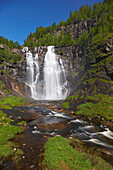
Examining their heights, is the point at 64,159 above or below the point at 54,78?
below

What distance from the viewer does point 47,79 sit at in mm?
53125

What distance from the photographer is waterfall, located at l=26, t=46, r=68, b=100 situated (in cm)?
4856

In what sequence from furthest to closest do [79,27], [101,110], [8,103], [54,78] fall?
[79,27] < [54,78] < [8,103] < [101,110]

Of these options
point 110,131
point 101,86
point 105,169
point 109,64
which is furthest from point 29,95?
point 105,169

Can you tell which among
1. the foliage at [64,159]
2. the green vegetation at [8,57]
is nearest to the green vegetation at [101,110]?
the foliage at [64,159]

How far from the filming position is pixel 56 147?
22.1ft

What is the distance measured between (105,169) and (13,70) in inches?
2039

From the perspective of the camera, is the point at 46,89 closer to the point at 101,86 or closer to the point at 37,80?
the point at 37,80

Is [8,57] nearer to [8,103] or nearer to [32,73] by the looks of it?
[32,73]

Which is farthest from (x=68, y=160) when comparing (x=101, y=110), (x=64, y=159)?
(x=101, y=110)

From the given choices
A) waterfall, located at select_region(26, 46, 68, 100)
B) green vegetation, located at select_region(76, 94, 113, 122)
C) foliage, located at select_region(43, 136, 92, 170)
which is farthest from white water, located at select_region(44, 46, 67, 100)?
foliage, located at select_region(43, 136, 92, 170)

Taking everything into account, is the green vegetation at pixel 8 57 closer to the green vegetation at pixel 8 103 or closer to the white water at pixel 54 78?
the white water at pixel 54 78

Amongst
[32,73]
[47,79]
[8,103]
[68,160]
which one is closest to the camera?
[68,160]

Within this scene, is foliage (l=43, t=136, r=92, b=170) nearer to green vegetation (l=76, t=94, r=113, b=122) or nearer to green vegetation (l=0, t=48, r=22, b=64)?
green vegetation (l=76, t=94, r=113, b=122)
